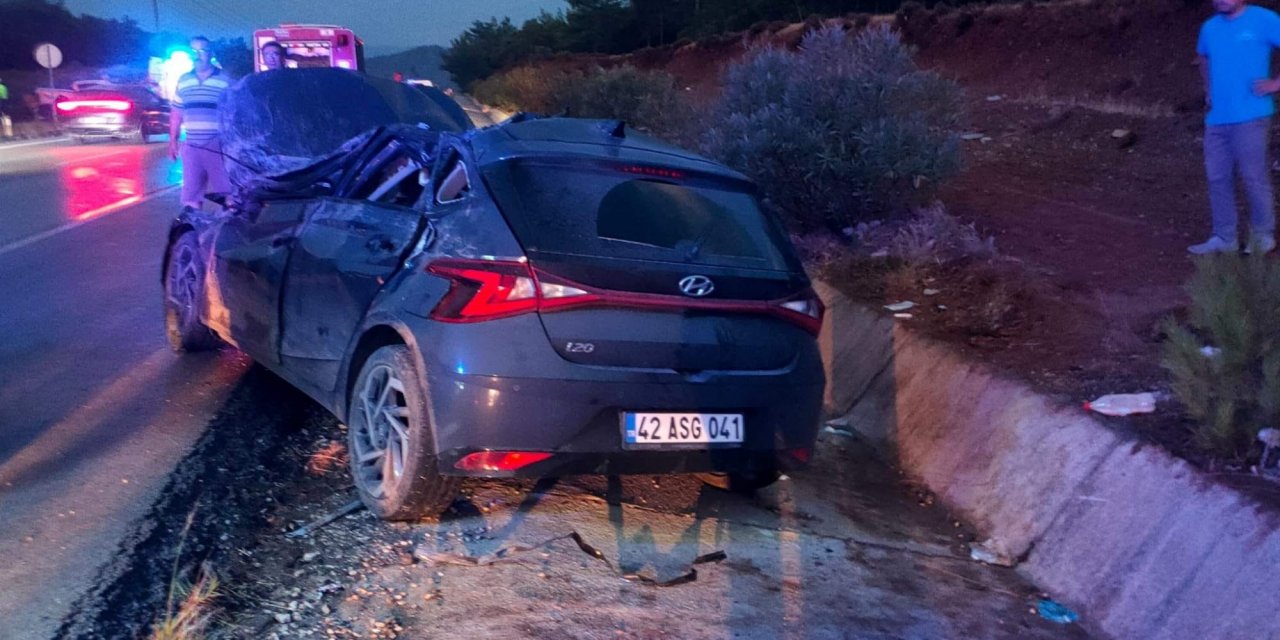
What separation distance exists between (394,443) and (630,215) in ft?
4.36

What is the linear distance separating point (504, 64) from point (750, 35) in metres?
45.8

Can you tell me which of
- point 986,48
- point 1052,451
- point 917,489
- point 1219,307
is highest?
point 986,48

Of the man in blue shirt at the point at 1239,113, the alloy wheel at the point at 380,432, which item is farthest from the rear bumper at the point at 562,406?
the man in blue shirt at the point at 1239,113

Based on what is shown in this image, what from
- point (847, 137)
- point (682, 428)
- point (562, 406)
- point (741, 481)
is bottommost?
point (741, 481)

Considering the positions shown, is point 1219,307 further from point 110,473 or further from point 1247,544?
point 110,473

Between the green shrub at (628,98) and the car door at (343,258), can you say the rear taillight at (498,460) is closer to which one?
the car door at (343,258)

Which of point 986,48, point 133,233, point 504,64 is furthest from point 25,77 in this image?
point 133,233

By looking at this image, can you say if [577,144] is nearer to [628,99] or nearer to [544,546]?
[544,546]

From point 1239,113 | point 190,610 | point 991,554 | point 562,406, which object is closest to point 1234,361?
point 991,554

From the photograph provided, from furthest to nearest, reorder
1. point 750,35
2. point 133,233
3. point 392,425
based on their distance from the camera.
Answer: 1. point 750,35
2. point 133,233
3. point 392,425

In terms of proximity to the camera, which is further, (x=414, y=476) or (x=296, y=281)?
(x=296, y=281)

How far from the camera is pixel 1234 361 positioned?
4738 mm

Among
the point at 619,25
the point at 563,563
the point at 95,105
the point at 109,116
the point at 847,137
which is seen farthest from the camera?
the point at 619,25

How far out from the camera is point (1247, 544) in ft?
13.3
